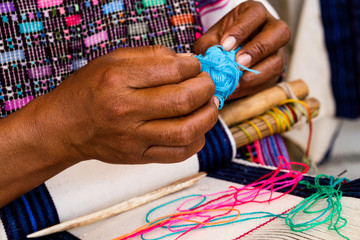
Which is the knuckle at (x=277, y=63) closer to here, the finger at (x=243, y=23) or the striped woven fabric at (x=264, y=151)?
the finger at (x=243, y=23)

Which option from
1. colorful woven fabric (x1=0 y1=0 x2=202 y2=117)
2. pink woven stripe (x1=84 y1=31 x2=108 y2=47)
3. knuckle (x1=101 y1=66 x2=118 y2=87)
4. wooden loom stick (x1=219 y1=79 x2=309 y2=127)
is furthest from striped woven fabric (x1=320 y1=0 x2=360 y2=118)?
knuckle (x1=101 y1=66 x2=118 y2=87)

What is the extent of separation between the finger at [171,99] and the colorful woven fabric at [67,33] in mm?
451

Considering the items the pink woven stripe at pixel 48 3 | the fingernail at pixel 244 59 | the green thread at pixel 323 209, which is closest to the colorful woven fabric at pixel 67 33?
the pink woven stripe at pixel 48 3

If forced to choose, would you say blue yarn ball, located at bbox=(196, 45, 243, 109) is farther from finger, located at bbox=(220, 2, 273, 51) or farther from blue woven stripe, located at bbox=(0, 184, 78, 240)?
blue woven stripe, located at bbox=(0, 184, 78, 240)

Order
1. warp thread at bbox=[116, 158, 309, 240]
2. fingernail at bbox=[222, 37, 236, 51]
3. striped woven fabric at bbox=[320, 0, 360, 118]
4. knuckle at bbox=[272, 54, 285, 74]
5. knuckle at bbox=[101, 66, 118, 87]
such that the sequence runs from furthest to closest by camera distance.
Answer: striped woven fabric at bbox=[320, 0, 360, 118], knuckle at bbox=[272, 54, 285, 74], fingernail at bbox=[222, 37, 236, 51], warp thread at bbox=[116, 158, 309, 240], knuckle at bbox=[101, 66, 118, 87]

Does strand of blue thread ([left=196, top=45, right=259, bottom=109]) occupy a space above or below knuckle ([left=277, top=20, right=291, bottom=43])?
below

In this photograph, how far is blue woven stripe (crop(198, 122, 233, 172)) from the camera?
1031 millimetres

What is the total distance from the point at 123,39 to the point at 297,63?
1269mm

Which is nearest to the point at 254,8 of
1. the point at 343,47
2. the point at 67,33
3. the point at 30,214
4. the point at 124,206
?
the point at 67,33

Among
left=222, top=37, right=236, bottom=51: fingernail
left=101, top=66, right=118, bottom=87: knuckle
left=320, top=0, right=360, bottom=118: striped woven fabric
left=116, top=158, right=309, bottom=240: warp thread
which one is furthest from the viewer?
left=320, top=0, right=360, bottom=118: striped woven fabric

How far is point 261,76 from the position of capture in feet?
3.51

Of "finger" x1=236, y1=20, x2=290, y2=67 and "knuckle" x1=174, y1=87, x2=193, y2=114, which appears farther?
"finger" x1=236, y1=20, x2=290, y2=67

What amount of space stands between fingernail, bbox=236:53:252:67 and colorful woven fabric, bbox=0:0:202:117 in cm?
21

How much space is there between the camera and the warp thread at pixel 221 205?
787 millimetres
